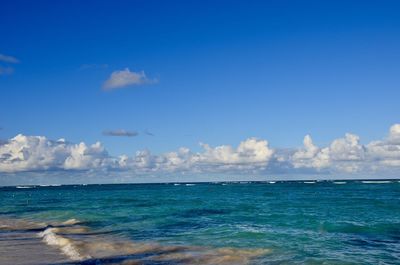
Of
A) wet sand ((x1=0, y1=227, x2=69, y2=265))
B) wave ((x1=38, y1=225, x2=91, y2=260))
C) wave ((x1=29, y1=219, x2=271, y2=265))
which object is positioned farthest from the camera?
wave ((x1=38, y1=225, x2=91, y2=260))

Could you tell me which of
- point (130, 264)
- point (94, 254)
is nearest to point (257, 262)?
point (130, 264)

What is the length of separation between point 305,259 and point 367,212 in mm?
27478

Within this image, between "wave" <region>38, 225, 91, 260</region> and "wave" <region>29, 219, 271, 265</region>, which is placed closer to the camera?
"wave" <region>29, 219, 271, 265</region>

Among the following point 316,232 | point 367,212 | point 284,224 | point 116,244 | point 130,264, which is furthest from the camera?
point 367,212

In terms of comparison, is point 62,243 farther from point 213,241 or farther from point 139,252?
point 213,241

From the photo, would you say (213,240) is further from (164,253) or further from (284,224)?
(284,224)

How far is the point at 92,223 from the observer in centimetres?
4238

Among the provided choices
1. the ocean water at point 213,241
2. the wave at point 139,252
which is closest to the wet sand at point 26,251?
the ocean water at point 213,241

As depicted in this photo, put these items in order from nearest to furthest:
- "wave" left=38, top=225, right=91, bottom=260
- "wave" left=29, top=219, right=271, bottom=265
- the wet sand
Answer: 1. the wet sand
2. "wave" left=29, top=219, right=271, bottom=265
3. "wave" left=38, top=225, right=91, bottom=260

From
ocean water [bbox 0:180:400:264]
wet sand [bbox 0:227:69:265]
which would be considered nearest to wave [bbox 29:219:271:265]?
ocean water [bbox 0:180:400:264]

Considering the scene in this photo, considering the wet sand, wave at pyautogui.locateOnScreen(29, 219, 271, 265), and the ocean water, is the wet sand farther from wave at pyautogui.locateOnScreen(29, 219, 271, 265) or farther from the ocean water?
wave at pyautogui.locateOnScreen(29, 219, 271, 265)

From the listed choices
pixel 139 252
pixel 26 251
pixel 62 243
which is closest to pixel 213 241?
pixel 139 252

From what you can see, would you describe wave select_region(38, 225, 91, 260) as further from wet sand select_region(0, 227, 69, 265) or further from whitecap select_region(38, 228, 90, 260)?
wet sand select_region(0, 227, 69, 265)

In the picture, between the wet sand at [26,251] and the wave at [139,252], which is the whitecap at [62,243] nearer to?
the wave at [139,252]
